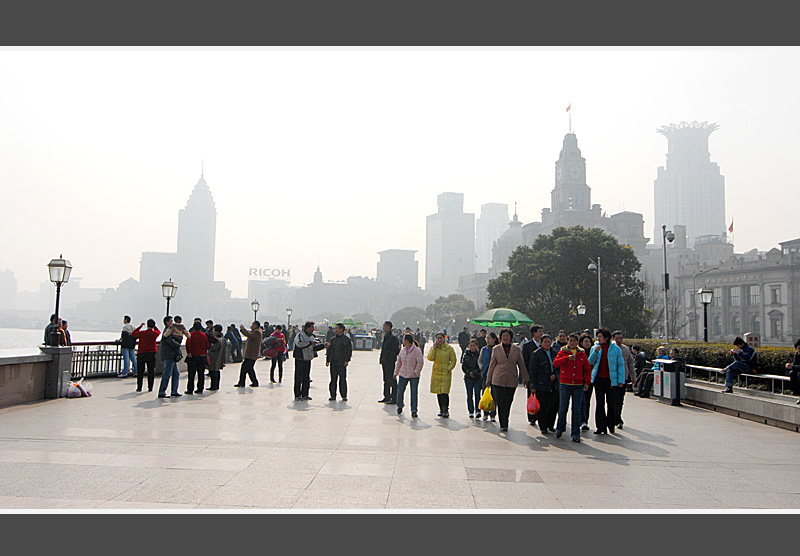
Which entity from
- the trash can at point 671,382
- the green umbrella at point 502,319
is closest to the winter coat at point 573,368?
the trash can at point 671,382

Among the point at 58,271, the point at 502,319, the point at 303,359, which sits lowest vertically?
the point at 303,359

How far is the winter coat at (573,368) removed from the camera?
31.1ft

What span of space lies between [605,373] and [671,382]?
19.3ft

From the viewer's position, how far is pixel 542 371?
9.99 meters

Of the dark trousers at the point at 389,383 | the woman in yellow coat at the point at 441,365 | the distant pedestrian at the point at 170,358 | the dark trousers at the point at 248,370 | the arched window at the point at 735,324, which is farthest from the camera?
the arched window at the point at 735,324

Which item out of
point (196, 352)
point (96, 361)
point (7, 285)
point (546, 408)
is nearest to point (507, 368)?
point (546, 408)

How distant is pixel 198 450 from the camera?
7.77 metres

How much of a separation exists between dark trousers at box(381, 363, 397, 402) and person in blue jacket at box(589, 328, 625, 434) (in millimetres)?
4678

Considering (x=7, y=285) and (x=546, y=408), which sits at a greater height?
(x=7, y=285)

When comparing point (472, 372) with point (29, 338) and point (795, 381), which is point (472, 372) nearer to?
point (795, 381)

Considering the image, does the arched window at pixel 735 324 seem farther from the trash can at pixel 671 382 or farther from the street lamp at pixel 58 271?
the street lamp at pixel 58 271

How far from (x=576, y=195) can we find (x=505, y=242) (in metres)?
29.5

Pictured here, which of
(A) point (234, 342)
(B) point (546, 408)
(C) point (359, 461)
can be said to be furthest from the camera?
(A) point (234, 342)

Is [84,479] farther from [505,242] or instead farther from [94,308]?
[94,308]
